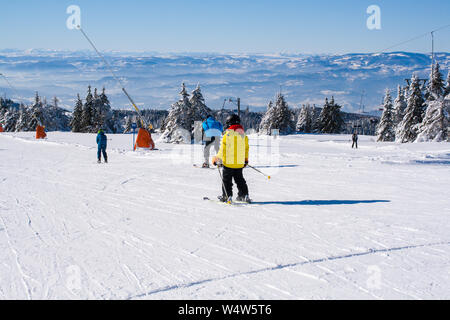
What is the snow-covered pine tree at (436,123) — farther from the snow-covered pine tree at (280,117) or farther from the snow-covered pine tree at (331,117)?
the snow-covered pine tree at (331,117)

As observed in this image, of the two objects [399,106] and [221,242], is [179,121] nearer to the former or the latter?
[399,106]

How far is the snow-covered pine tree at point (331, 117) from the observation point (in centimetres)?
6844

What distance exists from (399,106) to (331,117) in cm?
1185

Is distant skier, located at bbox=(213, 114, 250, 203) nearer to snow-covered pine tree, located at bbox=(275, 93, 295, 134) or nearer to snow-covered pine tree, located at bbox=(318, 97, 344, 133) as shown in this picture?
snow-covered pine tree, located at bbox=(275, 93, 295, 134)

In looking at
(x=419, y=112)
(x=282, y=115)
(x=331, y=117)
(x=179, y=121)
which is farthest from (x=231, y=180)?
(x=331, y=117)

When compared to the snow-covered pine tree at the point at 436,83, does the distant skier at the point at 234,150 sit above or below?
below

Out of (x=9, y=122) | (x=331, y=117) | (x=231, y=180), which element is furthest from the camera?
(x=9, y=122)

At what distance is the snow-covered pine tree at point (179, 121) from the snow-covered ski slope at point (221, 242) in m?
33.1

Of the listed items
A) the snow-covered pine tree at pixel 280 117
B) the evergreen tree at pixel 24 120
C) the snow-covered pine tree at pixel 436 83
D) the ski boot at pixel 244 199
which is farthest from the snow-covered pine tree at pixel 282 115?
the ski boot at pixel 244 199

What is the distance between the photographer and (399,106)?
60.8 m

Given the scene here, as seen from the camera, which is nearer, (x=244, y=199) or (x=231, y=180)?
(x=231, y=180)

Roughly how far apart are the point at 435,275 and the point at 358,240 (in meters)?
1.28
